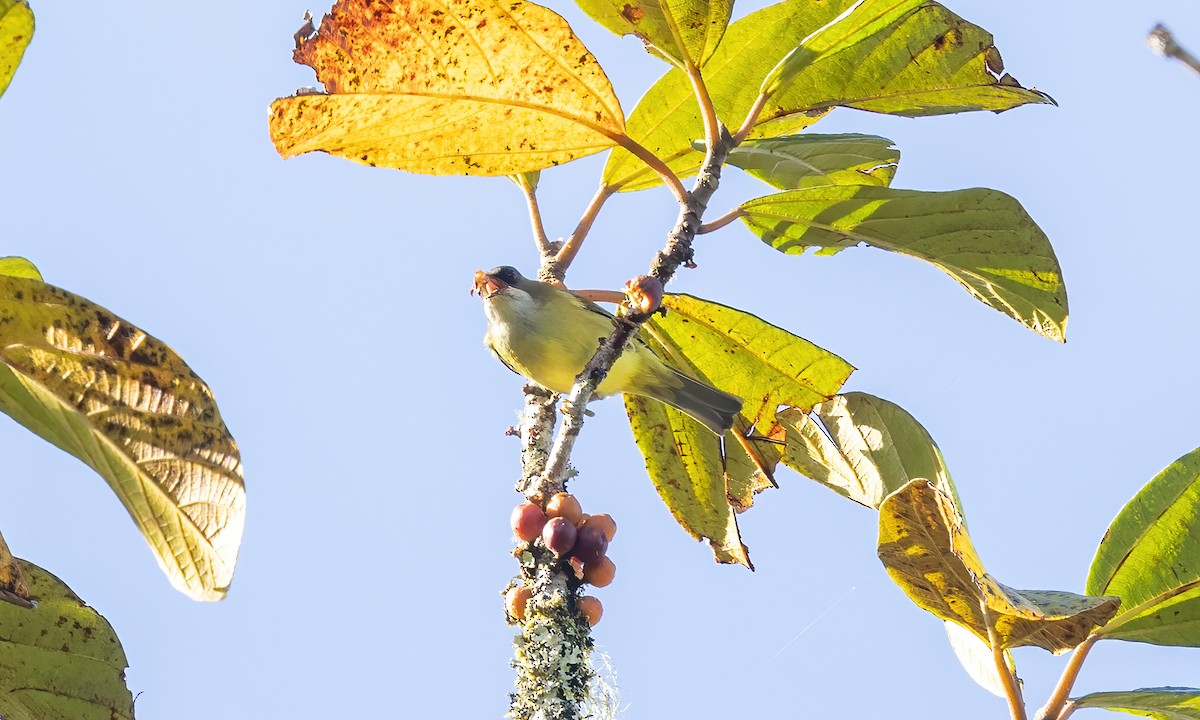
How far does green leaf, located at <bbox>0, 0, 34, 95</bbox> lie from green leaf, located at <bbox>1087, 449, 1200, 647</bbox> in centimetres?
212

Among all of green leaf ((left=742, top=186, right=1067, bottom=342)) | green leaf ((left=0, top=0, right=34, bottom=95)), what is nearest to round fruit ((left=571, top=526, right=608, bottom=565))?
green leaf ((left=742, top=186, right=1067, bottom=342))

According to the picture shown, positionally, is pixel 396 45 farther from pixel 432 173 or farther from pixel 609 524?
pixel 609 524

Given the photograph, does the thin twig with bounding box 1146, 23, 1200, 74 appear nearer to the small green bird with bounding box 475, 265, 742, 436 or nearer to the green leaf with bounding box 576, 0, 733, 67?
the green leaf with bounding box 576, 0, 733, 67

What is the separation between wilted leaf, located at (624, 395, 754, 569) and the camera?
2.82 meters

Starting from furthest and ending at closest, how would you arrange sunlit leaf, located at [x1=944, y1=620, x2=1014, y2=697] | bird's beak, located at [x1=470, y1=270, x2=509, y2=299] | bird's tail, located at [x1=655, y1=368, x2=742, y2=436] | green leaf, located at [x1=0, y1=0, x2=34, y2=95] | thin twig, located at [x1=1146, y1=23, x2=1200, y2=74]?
bird's beak, located at [x1=470, y1=270, x2=509, y2=299]
bird's tail, located at [x1=655, y1=368, x2=742, y2=436]
sunlit leaf, located at [x1=944, y1=620, x2=1014, y2=697]
green leaf, located at [x1=0, y1=0, x2=34, y2=95]
thin twig, located at [x1=1146, y1=23, x2=1200, y2=74]

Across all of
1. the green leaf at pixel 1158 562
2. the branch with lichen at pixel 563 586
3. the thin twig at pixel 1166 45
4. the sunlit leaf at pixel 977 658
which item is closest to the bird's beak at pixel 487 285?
the branch with lichen at pixel 563 586

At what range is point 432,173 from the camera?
8.58ft

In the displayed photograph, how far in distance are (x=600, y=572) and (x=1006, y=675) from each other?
75cm

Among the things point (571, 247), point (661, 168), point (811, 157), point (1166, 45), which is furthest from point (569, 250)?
point (1166, 45)

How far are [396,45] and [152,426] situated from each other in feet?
3.01

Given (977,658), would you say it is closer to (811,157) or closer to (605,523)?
(605,523)

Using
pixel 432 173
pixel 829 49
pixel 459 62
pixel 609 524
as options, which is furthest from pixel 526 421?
pixel 829 49

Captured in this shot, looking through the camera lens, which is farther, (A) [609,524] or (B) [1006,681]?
(A) [609,524]

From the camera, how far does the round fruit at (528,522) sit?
2260 mm
